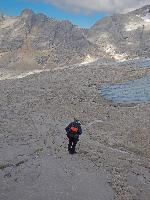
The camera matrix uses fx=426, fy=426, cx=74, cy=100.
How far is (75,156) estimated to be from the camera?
26.0 meters

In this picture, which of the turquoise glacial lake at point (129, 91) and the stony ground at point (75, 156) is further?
the turquoise glacial lake at point (129, 91)

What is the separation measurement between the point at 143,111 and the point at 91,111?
6.91m

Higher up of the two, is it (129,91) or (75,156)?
(129,91)

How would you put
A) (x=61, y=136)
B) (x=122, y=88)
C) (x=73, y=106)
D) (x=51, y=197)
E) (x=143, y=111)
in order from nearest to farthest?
(x=51, y=197)
(x=61, y=136)
(x=143, y=111)
(x=73, y=106)
(x=122, y=88)

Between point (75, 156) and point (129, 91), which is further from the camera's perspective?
point (129, 91)

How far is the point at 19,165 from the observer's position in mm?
22625

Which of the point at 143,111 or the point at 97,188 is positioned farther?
the point at 143,111

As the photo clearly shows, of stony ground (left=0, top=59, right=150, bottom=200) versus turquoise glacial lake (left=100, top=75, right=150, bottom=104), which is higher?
turquoise glacial lake (left=100, top=75, right=150, bottom=104)

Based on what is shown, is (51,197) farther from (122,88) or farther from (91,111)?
(122,88)

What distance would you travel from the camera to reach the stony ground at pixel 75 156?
65.4 ft

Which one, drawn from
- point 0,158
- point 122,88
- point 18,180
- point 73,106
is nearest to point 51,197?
point 18,180

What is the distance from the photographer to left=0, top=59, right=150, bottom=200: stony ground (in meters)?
19.9

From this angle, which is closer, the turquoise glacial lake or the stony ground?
the stony ground

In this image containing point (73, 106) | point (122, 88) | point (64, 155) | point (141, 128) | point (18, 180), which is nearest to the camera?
point (18, 180)
